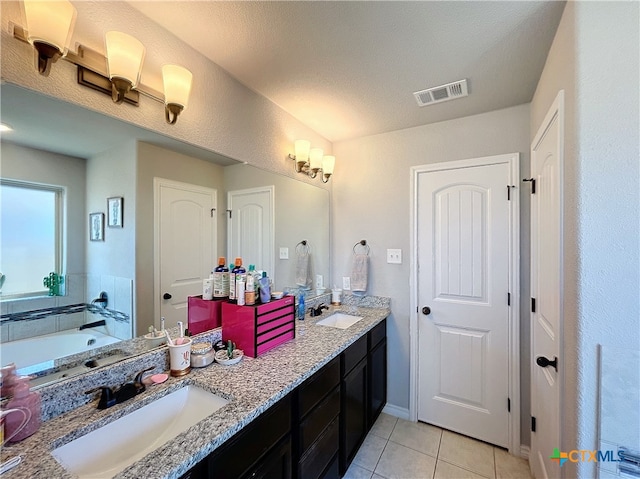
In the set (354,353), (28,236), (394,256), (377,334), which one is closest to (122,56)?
(28,236)

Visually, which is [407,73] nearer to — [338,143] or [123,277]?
[338,143]

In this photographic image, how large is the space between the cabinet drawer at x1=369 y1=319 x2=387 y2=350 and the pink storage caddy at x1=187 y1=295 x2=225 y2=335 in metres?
1.16

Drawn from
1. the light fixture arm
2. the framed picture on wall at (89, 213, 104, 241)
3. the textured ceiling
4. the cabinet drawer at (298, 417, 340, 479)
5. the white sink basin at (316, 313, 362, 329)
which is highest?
the textured ceiling

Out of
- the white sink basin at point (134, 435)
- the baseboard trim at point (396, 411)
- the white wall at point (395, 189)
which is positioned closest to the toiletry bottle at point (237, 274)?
the white sink basin at point (134, 435)

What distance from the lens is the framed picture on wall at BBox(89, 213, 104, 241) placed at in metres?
1.15

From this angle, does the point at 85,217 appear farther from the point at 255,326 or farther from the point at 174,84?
the point at 255,326

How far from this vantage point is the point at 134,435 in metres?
1.00

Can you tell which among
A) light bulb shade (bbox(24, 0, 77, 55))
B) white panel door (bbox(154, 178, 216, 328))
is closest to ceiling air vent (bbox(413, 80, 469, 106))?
white panel door (bbox(154, 178, 216, 328))

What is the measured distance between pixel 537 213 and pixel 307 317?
1.75 m

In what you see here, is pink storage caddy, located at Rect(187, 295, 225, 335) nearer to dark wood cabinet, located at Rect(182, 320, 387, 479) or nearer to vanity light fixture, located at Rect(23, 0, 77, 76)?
dark wood cabinet, located at Rect(182, 320, 387, 479)

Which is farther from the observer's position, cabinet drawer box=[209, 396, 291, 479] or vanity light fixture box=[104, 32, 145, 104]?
vanity light fixture box=[104, 32, 145, 104]

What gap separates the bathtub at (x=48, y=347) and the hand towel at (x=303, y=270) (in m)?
1.39

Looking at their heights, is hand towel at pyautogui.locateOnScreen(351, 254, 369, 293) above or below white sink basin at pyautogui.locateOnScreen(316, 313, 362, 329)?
above

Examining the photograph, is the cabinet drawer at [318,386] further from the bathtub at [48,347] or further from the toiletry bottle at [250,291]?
the bathtub at [48,347]
